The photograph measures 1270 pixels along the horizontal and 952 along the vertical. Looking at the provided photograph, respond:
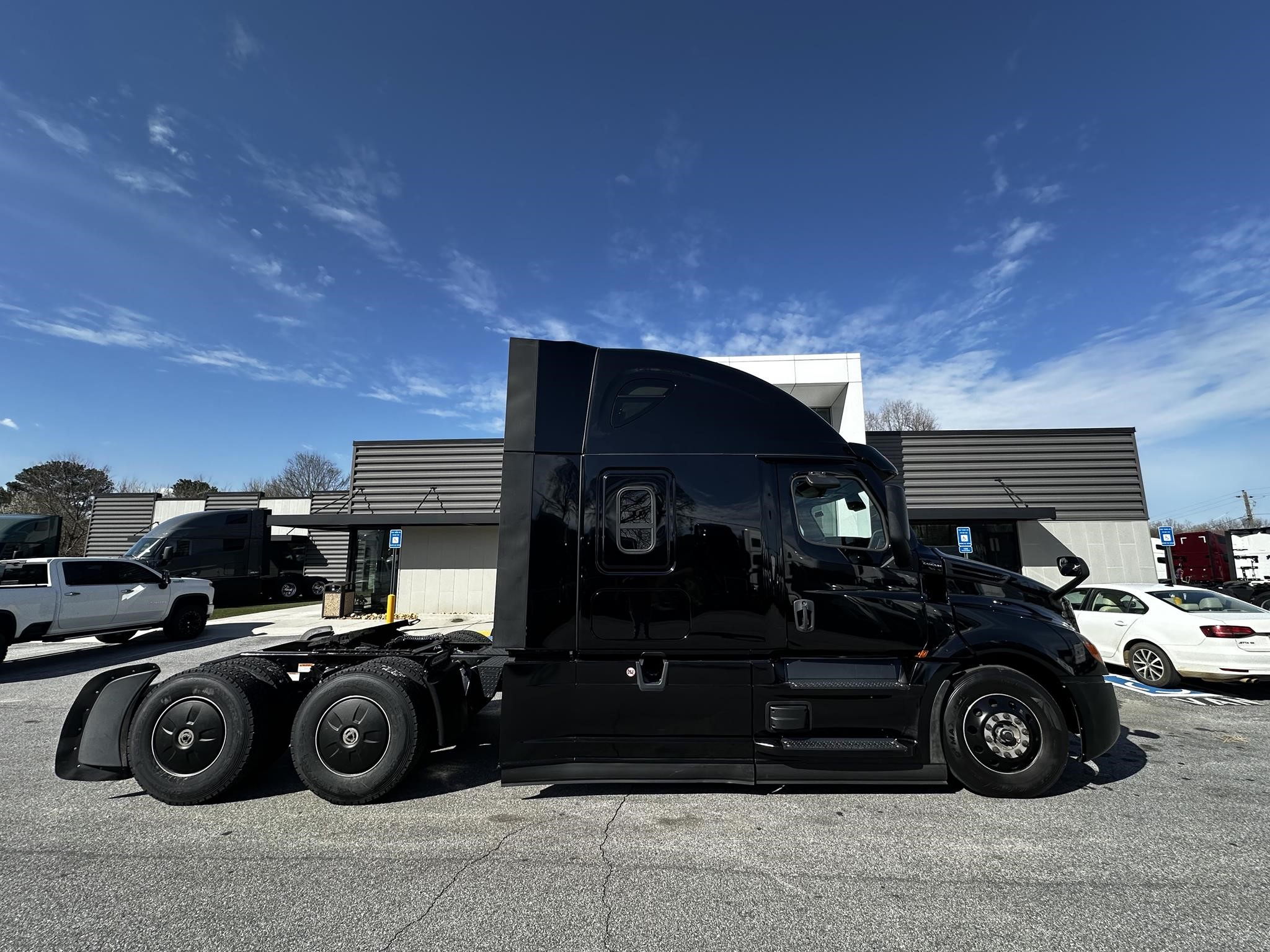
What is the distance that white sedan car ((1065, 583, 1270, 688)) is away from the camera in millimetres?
7250

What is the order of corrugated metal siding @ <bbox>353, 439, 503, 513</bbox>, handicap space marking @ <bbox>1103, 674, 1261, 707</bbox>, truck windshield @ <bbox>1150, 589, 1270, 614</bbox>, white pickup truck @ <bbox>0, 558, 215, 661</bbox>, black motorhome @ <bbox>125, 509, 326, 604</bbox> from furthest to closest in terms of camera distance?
black motorhome @ <bbox>125, 509, 326, 604</bbox>, corrugated metal siding @ <bbox>353, 439, 503, 513</bbox>, white pickup truck @ <bbox>0, 558, 215, 661</bbox>, truck windshield @ <bbox>1150, 589, 1270, 614</bbox>, handicap space marking @ <bbox>1103, 674, 1261, 707</bbox>

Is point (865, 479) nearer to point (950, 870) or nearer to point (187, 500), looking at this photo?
point (950, 870)

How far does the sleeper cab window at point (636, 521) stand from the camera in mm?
4203

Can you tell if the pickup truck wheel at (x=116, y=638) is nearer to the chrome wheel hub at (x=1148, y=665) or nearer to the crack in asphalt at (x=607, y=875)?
the crack in asphalt at (x=607, y=875)

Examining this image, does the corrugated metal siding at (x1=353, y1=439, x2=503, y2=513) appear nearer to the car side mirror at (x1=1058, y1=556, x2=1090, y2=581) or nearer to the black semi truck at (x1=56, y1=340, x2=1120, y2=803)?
the black semi truck at (x1=56, y1=340, x2=1120, y2=803)

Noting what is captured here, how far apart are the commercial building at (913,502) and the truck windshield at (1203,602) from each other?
7.29m

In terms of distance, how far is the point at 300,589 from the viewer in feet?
78.5

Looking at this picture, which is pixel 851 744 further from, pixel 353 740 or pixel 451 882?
pixel 353 740

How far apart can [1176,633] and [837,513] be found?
264 inches

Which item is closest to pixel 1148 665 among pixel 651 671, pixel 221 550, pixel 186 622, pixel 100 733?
pixel 651 671

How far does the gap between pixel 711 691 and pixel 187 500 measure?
37.5m

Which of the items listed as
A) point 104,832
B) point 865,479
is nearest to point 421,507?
point 104,832

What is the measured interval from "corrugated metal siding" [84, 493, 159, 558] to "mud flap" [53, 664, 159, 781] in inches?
1355

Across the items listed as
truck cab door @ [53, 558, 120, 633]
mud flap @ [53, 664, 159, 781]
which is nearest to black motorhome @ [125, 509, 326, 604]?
truck cab door @ [53, 558, 120, 633]
